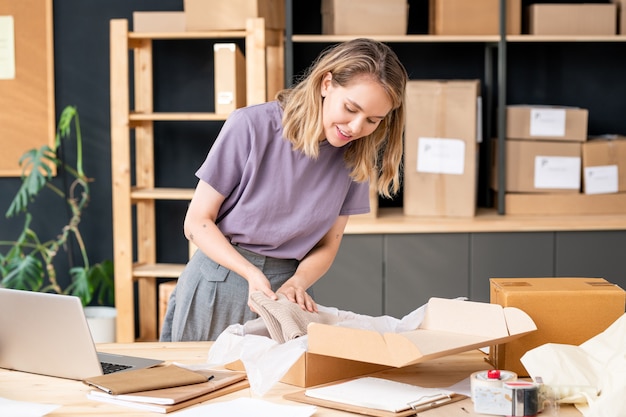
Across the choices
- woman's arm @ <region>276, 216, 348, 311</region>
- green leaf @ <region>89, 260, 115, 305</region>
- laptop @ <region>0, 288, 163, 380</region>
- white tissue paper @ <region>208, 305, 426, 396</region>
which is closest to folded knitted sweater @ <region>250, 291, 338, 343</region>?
white tissue paper @ <region>208, 305, 426, 396</region>

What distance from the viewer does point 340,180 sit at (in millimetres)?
2352

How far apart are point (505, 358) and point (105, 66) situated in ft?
10.6

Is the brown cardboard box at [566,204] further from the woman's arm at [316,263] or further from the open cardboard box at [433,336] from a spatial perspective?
the open cardboard box at [433,336]

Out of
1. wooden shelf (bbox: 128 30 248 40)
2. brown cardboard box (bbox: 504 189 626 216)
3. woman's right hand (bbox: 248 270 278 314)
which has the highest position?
wooden shelf (bbox: 128 30 248 40)

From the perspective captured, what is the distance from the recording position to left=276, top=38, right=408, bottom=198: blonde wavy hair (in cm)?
207

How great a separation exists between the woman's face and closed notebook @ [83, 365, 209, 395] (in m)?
0.70

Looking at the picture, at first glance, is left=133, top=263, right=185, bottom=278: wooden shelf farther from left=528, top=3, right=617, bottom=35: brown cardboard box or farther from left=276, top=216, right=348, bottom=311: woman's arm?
left=528, top=3, right=617, bottom=35: brown cardboard box

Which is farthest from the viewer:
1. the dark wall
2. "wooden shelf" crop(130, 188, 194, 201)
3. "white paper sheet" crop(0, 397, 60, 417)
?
the dark wall

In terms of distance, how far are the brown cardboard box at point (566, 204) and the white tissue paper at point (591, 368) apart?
227cm

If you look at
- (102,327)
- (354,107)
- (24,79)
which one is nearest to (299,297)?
(354,107)

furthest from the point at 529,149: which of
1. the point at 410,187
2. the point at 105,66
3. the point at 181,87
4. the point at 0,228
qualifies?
the point at 0,228

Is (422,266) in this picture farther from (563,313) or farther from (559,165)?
(563,313)

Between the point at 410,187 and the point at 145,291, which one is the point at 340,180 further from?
the point at 145,291

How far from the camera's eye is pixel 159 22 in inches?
158
